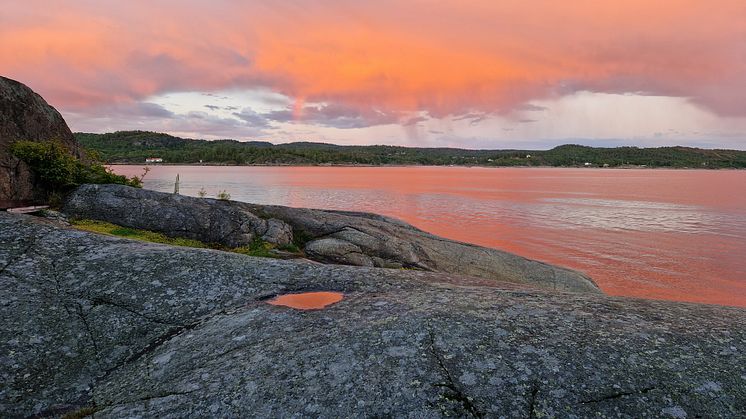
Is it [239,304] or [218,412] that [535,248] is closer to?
[239,304]

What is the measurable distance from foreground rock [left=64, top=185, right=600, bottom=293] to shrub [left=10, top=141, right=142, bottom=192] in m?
0.99

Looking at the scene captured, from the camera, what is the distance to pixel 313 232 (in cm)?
1752

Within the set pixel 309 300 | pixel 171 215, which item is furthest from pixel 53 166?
pixel 309 300

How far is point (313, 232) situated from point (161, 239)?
5672mm

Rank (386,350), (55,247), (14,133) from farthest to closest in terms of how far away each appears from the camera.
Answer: (14,133)
(55,247)
(386,350)

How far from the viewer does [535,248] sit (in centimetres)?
3450

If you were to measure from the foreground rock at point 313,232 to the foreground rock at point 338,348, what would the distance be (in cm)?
632

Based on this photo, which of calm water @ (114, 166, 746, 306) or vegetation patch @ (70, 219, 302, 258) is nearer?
vegetation patch @ (70, 219, 302, 258)

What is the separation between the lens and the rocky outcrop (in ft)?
48.6

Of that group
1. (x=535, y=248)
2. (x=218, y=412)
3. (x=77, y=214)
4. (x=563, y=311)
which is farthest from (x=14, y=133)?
(x=535, y=248)

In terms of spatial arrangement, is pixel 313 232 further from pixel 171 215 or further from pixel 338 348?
pixel 338 348

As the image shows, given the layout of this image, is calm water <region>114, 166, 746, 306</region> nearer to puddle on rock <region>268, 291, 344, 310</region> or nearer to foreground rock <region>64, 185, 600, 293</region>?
foreground rock <region>64, 185, 600, 293</region>

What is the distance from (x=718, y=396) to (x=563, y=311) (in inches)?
90.5

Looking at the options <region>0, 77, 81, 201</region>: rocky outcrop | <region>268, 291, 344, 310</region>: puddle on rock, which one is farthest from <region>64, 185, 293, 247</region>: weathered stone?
<region>268, 291, 344, 310</region>: puddle on rock
